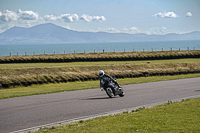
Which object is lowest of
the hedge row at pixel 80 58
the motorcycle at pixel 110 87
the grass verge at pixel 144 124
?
the grass verge at pixel 144 124

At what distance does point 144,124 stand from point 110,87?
813 centimetres

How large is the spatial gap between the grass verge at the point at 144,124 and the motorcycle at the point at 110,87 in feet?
19.3

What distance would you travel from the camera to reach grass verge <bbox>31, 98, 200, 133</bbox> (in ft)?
29.0

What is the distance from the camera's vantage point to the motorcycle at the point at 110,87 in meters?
17.5

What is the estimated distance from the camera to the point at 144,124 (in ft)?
31.4

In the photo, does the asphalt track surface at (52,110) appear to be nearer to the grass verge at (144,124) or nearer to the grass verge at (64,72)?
the grass verge at (144,124)

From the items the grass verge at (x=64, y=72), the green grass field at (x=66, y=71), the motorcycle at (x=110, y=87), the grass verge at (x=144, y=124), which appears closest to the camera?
the grass verge at (x=144, y=124)

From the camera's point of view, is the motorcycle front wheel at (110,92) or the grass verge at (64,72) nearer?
the motorcycle front wheel at (110,92)

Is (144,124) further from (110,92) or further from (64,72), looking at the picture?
(64,72)

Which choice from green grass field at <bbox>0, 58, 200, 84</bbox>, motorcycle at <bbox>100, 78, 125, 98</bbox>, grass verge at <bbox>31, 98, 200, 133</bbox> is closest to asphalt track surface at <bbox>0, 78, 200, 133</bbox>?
motorcycle at <bbox>100, 78, 125, 98</bbox>

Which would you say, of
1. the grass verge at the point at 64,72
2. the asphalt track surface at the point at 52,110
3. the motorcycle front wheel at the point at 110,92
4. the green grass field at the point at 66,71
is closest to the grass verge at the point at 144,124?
the asphalt track surface at the point at 52,110

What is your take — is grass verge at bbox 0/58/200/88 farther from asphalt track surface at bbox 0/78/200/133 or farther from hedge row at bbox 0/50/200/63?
hedge row at bbox 0/50/200/63

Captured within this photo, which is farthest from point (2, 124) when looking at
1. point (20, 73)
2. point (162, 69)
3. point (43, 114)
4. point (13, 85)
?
point (162, 69)

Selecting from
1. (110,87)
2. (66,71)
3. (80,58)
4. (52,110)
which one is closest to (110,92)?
(110,87)
